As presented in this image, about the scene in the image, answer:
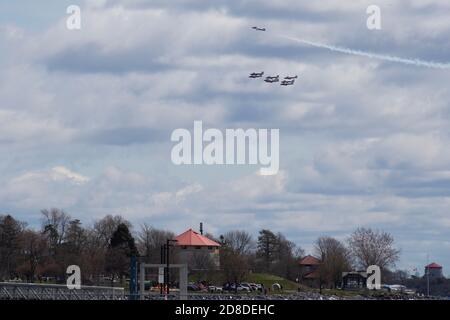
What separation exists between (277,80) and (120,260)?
204 ft
